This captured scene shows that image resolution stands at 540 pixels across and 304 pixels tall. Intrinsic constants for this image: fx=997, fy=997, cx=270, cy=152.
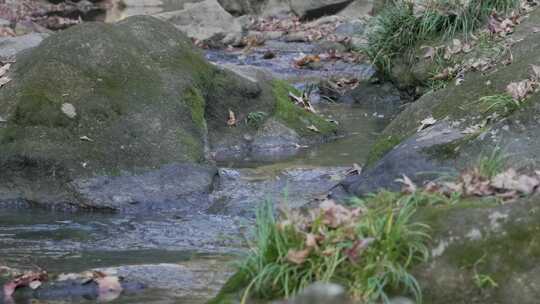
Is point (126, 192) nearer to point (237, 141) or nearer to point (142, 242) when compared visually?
point (142, 242)

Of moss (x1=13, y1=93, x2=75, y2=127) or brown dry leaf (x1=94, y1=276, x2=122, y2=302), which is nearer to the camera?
brown dry leaf (x1=94, y1=276, x2=122, y2=302)

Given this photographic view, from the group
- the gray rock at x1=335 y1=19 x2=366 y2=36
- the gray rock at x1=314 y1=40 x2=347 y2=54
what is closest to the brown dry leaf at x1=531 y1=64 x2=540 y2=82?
the gray rock at x1=314 y1=40 x2=347 y2=54

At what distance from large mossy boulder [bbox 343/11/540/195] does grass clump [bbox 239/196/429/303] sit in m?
2.13

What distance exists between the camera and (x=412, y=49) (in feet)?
40.9

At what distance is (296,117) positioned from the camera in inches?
439

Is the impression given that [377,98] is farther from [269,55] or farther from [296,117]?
[269,55]

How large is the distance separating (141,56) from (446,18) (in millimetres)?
4199

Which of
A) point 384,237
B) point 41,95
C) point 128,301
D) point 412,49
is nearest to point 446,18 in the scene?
point 412,49

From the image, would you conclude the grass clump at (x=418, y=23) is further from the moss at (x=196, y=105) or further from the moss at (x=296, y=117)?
the moss at (x=196, y=105)

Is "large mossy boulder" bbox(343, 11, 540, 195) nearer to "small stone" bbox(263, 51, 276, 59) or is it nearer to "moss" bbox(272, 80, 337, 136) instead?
"moss" bbox(272, 80, 337, 136)

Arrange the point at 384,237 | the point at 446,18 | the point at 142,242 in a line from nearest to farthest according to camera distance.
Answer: the point at 384,237
the point at 142,242
the point at 446,18

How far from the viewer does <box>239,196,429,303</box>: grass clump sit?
3758 mm

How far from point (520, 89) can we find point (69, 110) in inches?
154

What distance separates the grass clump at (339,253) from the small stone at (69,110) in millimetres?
4909
